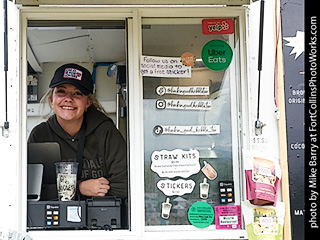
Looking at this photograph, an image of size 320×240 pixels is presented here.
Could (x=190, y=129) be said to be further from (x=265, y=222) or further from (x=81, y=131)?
(x=81, y=131)

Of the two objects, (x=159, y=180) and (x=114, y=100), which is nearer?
(x=159, y=180)

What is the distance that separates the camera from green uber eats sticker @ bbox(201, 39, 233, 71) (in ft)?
10.2

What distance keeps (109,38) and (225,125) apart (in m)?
1.70

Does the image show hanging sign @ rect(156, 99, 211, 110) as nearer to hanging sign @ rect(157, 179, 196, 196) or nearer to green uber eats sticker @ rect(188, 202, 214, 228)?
hanging sign @ rect(157, 179, 196, 196)

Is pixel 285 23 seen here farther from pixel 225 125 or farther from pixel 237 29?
pixel 225 125

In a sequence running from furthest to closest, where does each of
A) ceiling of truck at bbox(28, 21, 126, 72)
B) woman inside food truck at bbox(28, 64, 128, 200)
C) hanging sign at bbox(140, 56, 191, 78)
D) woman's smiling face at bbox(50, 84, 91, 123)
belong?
ceiling of truck at bbox(28, 21, 126, 72), woman's smiling face at bbox(50, 84, 91, 123), woman inside food truck at bbox(28, 64, 128, 200), hanging sign at bbox(140, 56, 191, 78)

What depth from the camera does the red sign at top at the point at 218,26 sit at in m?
3.09

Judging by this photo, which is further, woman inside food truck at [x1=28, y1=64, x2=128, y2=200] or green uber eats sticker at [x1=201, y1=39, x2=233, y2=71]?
woman inside food truck at [x1=28, y1=64, x2=128, y2=200]

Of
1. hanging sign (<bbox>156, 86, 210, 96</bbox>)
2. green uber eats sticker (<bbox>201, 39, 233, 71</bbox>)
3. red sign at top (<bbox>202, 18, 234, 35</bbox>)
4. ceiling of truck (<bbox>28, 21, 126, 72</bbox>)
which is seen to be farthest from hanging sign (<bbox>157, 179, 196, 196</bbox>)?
ceiling of truck (<bbox>28, 21, 126, 72</bbox>)

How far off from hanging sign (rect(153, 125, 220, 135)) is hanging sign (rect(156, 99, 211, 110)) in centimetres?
13

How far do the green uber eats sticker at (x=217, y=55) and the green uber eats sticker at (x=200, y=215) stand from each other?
919 mm

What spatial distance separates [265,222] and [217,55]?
44.4 inches
